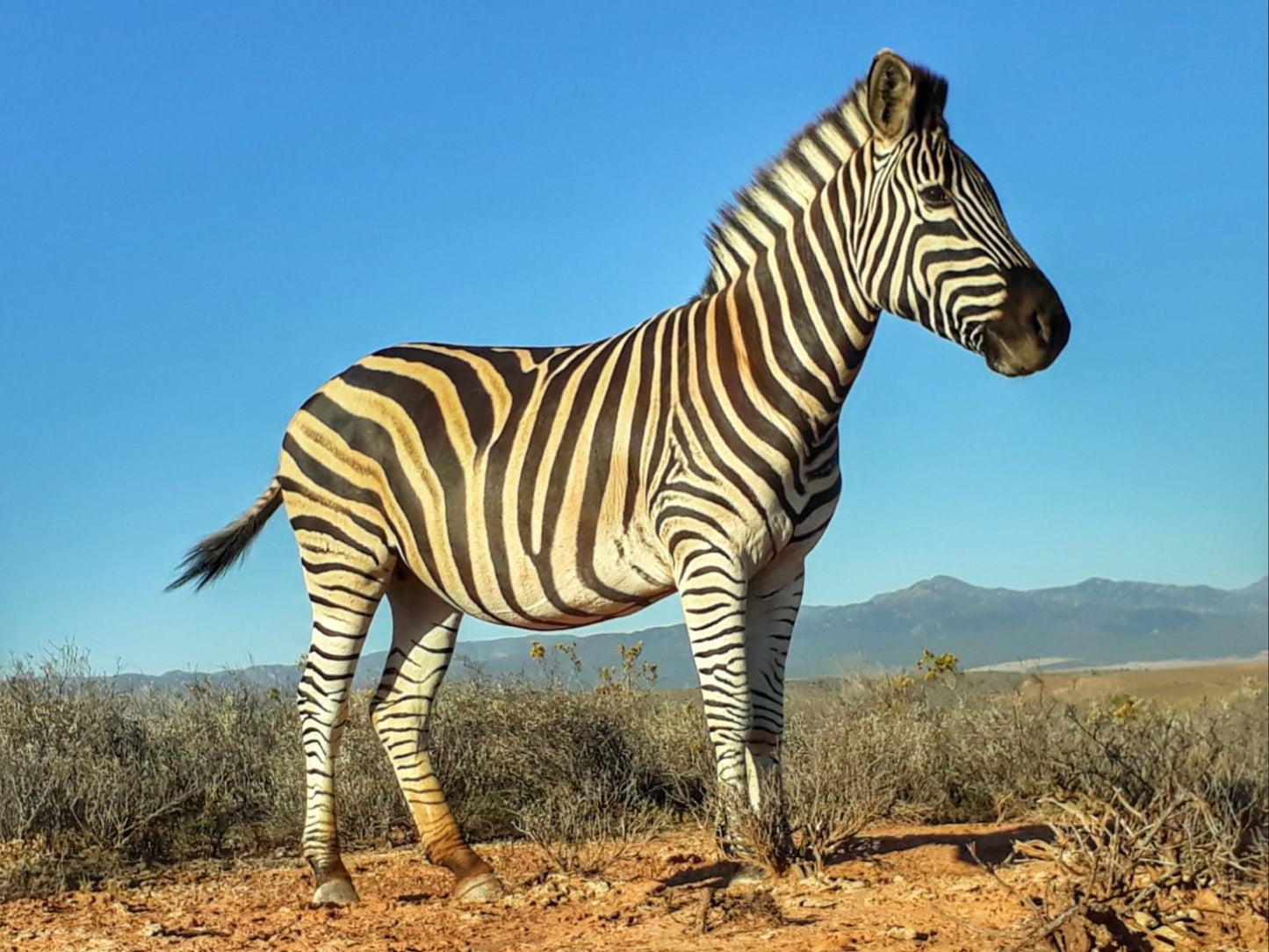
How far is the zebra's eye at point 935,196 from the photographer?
5.40m

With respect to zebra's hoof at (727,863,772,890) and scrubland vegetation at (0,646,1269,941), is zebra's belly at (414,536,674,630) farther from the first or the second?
zebra's hoof at (727,863,772,890)

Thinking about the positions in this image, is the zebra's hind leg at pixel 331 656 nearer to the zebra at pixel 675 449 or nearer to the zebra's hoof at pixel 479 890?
the zebra at pixel 675 449

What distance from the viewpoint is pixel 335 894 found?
238 inches

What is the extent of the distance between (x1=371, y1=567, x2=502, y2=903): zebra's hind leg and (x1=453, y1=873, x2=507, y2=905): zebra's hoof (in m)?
0.06

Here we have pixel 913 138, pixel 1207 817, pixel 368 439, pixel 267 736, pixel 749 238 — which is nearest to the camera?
pixel 1207 817

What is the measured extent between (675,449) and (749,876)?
196cm

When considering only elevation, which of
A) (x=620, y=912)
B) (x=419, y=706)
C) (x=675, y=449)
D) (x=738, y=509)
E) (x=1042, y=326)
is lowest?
(x=620, y=912)

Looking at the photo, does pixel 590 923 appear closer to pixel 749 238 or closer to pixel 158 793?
pixel 749 238

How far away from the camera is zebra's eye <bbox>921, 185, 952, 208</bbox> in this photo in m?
5.40

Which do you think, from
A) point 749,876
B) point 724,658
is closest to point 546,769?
point 749,876

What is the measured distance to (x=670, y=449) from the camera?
561 centimetres

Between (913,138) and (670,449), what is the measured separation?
71.0 inches

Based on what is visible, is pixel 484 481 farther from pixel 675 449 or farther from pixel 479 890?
pixel 479 890

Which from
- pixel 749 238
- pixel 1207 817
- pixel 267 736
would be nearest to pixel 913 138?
pixel 749 238
